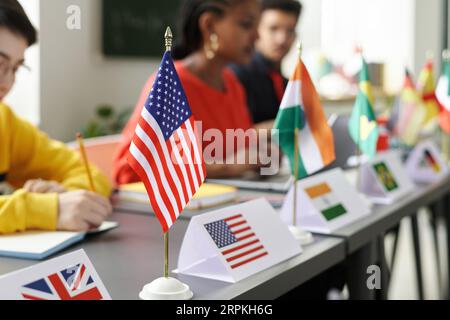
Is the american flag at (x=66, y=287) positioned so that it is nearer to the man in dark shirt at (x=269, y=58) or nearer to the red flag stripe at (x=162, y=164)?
the red flag stripe at (x=162, y=164)

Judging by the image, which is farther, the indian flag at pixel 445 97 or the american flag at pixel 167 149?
the indian flag at pixel 445 97

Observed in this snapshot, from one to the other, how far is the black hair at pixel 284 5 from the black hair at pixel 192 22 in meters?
0.82

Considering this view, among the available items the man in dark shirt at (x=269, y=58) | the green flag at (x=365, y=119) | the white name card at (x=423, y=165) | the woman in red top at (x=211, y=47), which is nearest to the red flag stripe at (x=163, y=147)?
the green flag at (x=365, y=119)

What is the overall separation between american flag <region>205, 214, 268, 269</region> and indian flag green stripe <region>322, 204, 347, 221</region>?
345 millimetres

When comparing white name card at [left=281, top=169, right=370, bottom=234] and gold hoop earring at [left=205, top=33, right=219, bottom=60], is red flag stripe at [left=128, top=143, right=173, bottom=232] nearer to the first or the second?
white name card at [left=281, top=169, right=370, bottom=234]

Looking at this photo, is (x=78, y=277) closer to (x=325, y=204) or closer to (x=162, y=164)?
(x=162, y=164)

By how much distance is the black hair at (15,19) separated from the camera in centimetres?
119

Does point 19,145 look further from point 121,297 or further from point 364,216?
point 364,216

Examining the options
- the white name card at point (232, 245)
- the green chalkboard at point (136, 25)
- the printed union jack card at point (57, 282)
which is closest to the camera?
the printed union jack card at point (57, 282)

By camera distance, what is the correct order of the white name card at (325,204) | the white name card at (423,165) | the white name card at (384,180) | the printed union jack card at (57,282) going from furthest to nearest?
the white name card at (423,165) < the white name card at (384,180) < the white name card at (325,204) < the printed union jack card at (57,282)

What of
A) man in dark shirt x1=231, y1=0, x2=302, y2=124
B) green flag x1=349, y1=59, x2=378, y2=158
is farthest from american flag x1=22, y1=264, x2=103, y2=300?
man in dark shirt x1=231, y1=0, x2=302, y2=124

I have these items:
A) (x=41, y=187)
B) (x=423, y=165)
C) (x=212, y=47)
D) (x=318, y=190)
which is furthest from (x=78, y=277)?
(x=423, y=165)

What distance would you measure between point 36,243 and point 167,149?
0.35 meters

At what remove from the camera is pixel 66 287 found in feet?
2.81
